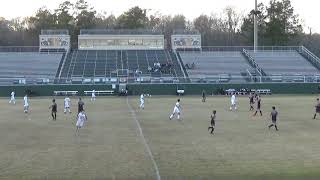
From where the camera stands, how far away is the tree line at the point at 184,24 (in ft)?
349

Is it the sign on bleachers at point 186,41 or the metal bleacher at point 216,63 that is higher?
the sign on bleachers at point 186,41

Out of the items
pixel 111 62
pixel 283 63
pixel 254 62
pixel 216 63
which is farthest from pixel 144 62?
pixel 283 63

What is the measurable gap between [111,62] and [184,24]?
6589 centimetres

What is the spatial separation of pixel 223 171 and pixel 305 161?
367 cm

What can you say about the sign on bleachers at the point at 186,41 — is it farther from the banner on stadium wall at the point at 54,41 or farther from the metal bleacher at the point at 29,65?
the metal bleacher at the point at 29,65

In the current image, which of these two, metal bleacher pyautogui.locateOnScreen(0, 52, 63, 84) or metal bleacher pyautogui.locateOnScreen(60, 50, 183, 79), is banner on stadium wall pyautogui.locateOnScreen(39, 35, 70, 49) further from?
metal bleacher pyautogui.locateOnScreen(0, 52, 63, 84)

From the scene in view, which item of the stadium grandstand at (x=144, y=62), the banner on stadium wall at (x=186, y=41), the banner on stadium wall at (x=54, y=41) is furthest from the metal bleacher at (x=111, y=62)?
the banner on stadium wall at (x=186, y=41)

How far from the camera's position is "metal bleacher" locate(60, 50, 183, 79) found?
250ft

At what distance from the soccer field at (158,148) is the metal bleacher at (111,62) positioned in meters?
37.6

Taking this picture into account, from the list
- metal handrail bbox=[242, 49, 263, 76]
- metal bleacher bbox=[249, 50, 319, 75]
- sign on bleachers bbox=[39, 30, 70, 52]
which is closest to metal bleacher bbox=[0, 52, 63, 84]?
sign on bleachers bbox=[39, 30, 70, 52]

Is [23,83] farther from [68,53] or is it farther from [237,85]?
[237,85]

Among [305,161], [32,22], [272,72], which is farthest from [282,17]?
[305,161]

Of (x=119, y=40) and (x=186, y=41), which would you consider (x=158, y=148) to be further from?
(x=186, y=41)

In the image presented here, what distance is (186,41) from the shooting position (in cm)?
8856
